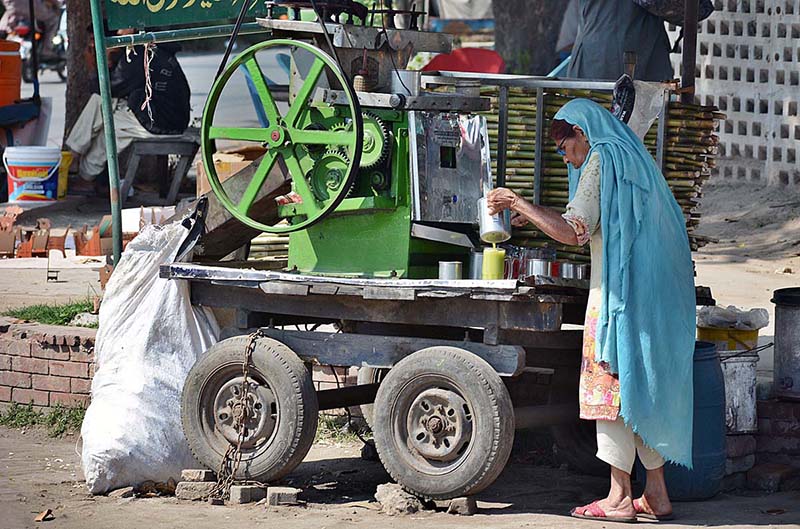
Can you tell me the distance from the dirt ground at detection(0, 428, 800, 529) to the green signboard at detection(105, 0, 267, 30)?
2018mm

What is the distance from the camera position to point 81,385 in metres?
6.82

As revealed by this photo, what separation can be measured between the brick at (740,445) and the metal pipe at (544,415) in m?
0.65

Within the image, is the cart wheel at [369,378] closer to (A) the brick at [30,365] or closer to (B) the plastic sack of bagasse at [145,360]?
(B) the plastic sack of bagasse at [145,360]

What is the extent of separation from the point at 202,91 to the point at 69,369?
1519 centimetres

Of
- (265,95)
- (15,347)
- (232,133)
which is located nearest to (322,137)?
(265,95)

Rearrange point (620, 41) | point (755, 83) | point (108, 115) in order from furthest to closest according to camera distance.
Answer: point (755, 83) → point (620, 41) → point (108, 115)

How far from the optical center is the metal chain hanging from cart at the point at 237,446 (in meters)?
5.47

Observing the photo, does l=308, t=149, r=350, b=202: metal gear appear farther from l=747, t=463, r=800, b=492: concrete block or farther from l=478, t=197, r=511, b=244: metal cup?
l=747, t=463, r=800, b=492: concrete block

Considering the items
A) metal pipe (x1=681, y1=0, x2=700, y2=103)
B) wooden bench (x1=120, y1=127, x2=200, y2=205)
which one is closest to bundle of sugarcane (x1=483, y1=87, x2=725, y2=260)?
metal pipe (x1=681, y1=0, x2=700, y2=103)

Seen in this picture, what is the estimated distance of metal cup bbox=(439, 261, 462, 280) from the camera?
17.4ft

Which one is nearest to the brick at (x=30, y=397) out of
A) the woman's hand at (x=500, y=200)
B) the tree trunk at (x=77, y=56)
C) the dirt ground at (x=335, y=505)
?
the dirt ground at (x=335, y=505)

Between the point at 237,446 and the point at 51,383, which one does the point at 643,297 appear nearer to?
the point at 237,446

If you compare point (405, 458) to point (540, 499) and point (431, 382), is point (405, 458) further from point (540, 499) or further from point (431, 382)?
point (540, 499)

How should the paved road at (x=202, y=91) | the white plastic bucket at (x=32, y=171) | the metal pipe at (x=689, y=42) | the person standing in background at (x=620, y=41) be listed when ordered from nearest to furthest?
the metal pipe at (x=689, y=42) → the person standing in background at (x=620, y=41) → the white plastic bucket at (x=32, y=171) → the paved road at (x=202, y=91)
